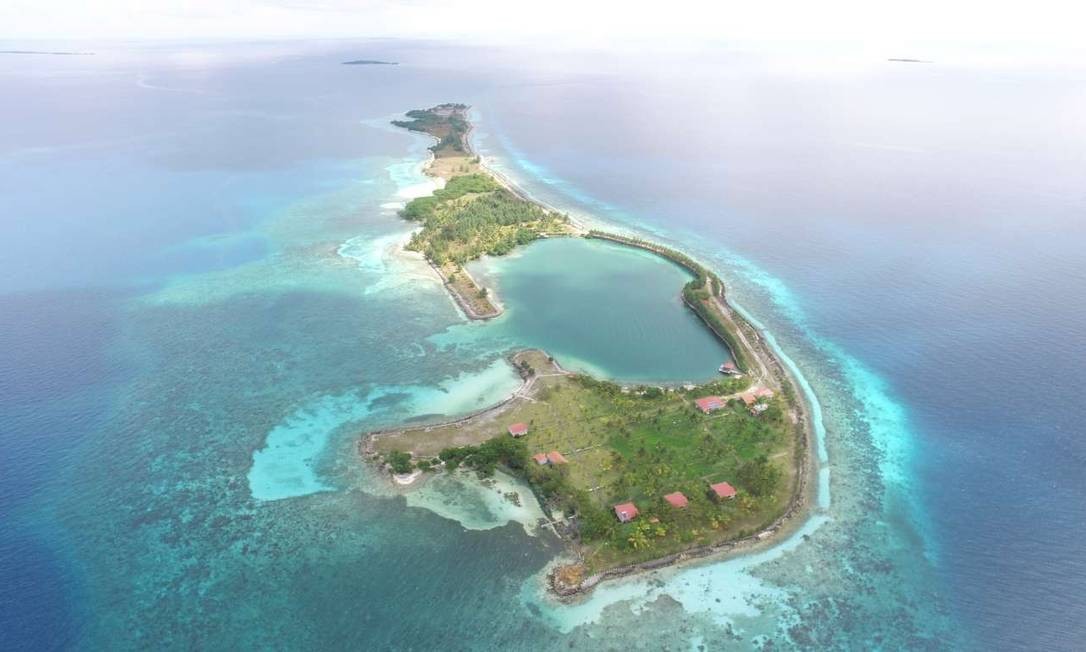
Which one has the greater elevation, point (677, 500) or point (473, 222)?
point (473, 222)

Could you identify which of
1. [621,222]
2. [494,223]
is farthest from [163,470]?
[621,222]

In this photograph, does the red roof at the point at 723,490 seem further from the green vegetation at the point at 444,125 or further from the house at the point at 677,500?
the green vegetation at the point at 444,125

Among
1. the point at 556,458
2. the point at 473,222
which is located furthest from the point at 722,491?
the point at 473,222

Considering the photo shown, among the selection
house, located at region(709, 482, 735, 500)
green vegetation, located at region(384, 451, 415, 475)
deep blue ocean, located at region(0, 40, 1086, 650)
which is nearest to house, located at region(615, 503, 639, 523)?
deep blue ocean, located at region(0, 40, 1086, 650)

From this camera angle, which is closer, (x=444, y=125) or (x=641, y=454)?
(x=641, y=454)

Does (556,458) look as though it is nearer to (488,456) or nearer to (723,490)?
(488,456)

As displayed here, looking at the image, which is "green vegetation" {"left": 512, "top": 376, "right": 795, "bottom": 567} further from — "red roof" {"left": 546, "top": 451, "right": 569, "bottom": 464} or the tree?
"red roof" {"left": 546, "top": 451, "right": 569, "bottom": 464}
